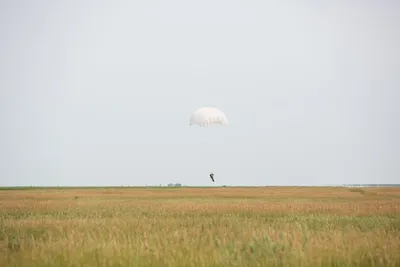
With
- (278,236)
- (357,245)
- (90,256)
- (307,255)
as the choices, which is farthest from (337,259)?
(90,256)

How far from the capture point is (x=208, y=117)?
4894 cm

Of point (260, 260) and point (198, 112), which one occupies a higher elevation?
point (198, 112)

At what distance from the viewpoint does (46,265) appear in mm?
A: 10352

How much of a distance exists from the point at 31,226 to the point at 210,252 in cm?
1123

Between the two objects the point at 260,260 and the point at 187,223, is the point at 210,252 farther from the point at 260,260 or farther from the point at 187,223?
the point at 187,223

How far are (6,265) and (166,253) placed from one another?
3148 millimetres

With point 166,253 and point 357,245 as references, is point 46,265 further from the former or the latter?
point 357,245

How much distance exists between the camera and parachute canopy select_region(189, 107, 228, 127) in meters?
48.8

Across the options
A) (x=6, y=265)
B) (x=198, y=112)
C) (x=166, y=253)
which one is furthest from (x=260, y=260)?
(x=198, y=112)

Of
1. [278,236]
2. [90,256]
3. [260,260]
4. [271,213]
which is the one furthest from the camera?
[271,213]

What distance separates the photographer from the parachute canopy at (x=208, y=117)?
48812 millimetres

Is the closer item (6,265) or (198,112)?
(6,265)

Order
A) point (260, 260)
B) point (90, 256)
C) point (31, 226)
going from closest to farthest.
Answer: point (260, 260) < point (90, 256) < point (31, 226)

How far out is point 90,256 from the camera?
1089 centimetres
